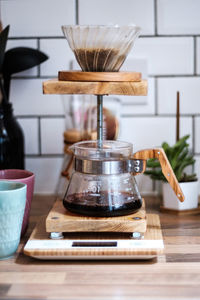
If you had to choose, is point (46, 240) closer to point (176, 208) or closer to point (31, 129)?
point (176, 208)

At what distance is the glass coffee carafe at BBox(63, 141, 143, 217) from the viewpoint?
876 mm

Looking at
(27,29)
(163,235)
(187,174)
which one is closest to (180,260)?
(163,235)

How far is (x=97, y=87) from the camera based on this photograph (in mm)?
841

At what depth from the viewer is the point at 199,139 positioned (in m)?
1.26

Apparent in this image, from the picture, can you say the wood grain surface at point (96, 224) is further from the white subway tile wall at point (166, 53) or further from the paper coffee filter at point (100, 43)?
the white subway tile wall at point (166, 53)

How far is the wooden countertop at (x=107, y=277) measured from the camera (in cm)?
70

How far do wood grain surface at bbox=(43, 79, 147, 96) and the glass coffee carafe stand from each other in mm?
115

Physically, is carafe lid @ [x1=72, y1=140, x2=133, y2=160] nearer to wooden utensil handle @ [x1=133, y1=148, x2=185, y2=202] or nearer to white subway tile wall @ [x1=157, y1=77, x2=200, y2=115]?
wooden utensil handle @ [x1=133, y1=148, x2=185, y2=202]

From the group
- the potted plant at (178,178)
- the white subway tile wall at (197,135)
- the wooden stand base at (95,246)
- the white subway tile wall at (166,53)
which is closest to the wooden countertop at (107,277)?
the wooden stand base at (95,246)

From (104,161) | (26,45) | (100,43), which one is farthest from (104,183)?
(26,45)

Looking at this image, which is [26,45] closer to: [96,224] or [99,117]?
[99,117]

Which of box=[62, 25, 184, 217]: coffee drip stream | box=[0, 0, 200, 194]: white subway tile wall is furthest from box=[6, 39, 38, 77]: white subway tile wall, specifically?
box=[62, 25, 184, 217]: coffee drip stream

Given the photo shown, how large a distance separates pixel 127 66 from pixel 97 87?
1.29ft

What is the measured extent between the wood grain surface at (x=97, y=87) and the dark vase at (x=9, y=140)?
1.03ft
